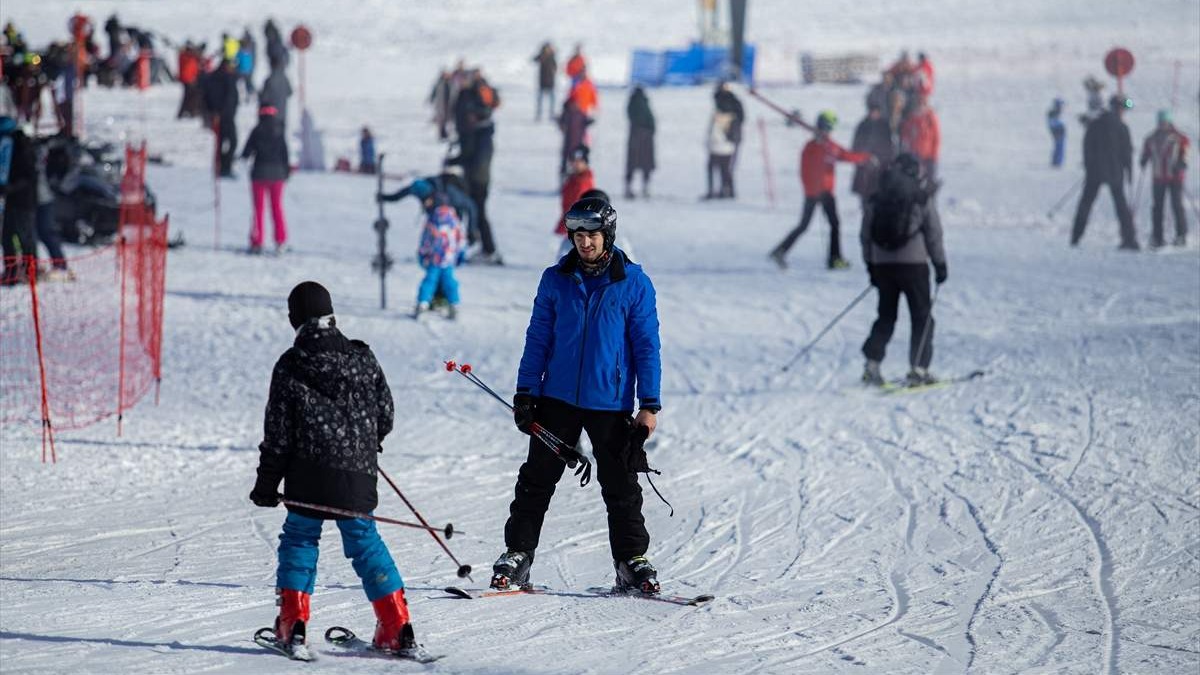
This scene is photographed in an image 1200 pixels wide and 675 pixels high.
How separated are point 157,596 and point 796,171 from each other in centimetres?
1923

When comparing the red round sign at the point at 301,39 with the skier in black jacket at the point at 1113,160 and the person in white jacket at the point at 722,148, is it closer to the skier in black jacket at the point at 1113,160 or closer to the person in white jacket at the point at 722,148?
the person in white jacket at the point at 722,148

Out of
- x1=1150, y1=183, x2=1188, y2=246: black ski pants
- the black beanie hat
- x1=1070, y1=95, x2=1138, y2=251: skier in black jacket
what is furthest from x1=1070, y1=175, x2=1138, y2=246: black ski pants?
the black beanie hat

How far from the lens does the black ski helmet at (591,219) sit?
562 centimetres

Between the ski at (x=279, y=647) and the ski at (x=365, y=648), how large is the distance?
176 millimetres

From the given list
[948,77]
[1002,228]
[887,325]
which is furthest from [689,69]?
[887,325]

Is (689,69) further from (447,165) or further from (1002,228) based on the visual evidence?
(447,165)

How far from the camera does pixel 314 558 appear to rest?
5.11 meters

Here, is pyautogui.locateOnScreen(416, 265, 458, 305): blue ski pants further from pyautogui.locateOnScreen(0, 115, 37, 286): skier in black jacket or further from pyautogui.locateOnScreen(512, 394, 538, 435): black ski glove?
pyautogui.locateOnScreen(512, 394, 538, 435): black ski glove

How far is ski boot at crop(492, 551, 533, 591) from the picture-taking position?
599 cm

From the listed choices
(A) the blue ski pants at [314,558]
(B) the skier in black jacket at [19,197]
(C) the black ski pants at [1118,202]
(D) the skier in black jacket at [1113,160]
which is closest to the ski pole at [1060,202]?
(C) the black ski pants at [1118,202]

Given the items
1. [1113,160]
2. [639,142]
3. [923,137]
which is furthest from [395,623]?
[639,142]

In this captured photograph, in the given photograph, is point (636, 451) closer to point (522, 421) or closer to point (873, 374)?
point (522, 421)

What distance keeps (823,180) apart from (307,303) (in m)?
11.4

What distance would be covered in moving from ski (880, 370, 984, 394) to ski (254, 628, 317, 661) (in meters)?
6.50
